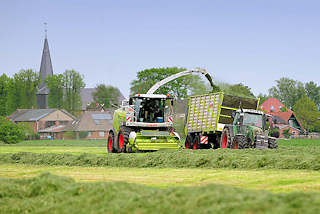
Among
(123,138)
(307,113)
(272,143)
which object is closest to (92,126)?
(307,113)

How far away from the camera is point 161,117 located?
22969 mm

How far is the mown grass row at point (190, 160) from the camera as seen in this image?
1326 centimetres

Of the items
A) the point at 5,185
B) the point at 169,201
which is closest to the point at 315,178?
the point at 169,201

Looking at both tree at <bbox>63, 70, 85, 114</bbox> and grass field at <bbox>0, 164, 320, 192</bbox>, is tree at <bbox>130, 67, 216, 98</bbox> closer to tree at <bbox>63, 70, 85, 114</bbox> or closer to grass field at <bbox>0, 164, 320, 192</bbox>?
tree at <bbox>63, 70, 85, 114</bbox>

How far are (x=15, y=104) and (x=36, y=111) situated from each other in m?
5.55

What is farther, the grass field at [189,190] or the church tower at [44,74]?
the church tower at [44,74]

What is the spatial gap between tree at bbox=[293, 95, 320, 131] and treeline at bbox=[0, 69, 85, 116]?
142ft

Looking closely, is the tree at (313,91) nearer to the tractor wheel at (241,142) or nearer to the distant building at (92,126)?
the distant building at (92,126)

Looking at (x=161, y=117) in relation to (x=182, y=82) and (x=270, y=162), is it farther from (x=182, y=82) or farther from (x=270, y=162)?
(x=182, y=82)

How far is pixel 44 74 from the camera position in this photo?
11344cm

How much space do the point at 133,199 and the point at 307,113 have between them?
272 feet

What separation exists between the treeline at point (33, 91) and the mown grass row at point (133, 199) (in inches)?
3710

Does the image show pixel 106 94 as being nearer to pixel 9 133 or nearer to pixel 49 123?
pixel 49 123

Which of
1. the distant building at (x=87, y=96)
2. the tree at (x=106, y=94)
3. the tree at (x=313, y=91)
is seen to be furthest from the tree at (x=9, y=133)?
the tree at (x=313, y=91)
